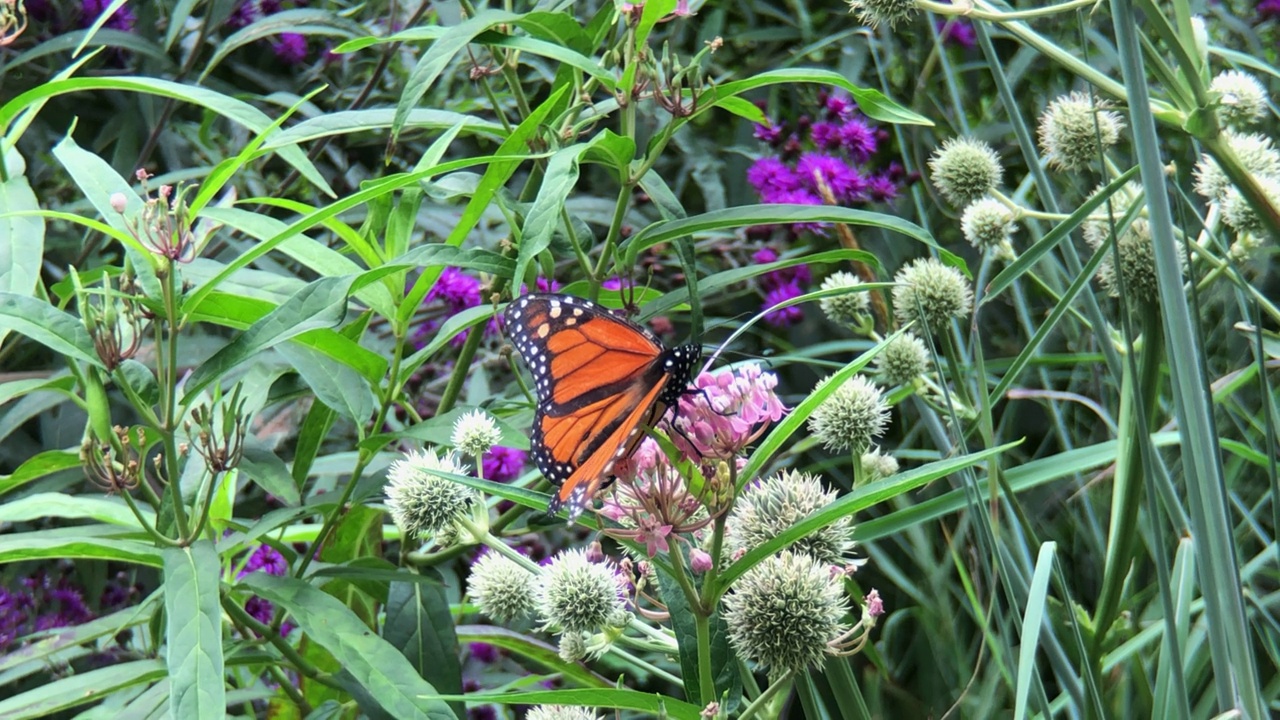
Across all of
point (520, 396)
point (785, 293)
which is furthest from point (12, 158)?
point (785, 293)

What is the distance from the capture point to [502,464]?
4.91 feet

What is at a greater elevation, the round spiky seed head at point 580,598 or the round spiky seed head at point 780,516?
the round spiky seed head at point 780,516

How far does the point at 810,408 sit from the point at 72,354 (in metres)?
0.58

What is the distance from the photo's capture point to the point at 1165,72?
0.78 m

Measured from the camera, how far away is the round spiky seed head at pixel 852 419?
3.21ft

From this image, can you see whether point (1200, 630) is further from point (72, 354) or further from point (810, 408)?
point (72, 354)

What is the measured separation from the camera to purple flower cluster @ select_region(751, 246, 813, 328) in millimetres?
1764

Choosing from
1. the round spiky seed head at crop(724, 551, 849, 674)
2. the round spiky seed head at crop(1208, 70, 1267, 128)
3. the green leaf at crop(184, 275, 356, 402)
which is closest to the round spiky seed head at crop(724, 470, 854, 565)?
the round spiky seed head at crop(724, 551, 849, 674)

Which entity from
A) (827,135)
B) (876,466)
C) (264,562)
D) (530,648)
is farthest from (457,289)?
(876,466)

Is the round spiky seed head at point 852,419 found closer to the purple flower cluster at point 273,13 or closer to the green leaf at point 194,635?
the green leaf at point 194,635

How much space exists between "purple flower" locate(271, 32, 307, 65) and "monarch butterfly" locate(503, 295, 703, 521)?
4.40ft

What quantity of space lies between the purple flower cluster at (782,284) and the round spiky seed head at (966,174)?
1.75ft

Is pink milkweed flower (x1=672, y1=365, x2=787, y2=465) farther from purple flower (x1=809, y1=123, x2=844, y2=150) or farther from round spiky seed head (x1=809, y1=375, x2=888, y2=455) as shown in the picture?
purple flower (x1=809, y1=123, x2=844, y2=150)

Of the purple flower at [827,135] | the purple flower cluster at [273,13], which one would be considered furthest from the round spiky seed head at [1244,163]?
the purple flower cluster at [273,13]
